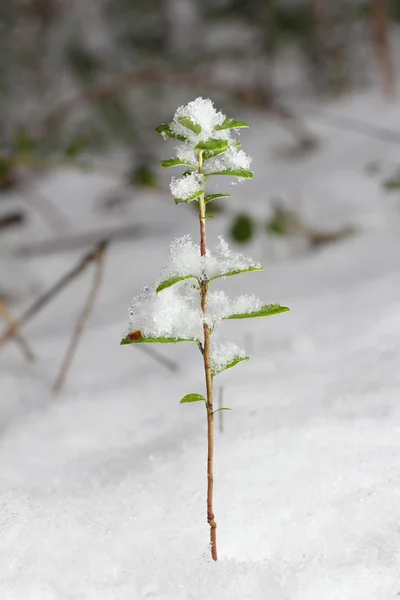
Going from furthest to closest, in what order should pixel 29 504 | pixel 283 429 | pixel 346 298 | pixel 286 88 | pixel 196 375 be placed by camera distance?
pixel 286 88 → pixel 346 298 → pixel 196 375 → pixel 283 429 → pixel 29 504

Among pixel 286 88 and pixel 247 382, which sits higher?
pixel 286 88

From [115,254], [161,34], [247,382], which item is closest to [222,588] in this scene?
[247,382]

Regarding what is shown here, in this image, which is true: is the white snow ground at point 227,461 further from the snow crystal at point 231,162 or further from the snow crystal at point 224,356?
the snow crystal at point 231,162

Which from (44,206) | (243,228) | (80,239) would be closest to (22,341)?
(243,228)

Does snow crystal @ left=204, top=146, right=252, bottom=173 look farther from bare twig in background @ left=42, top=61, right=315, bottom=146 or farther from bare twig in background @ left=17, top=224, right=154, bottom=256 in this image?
bare twig in background @ left=42, top=61, right=315, bottom=146

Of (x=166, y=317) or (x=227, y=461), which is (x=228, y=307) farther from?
Result: (x=227, y=461)

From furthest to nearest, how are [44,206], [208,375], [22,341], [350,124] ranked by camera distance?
[350,124] → [44,206] → [22,341] → [208,375]

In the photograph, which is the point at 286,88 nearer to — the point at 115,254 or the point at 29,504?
the point at 115,254
